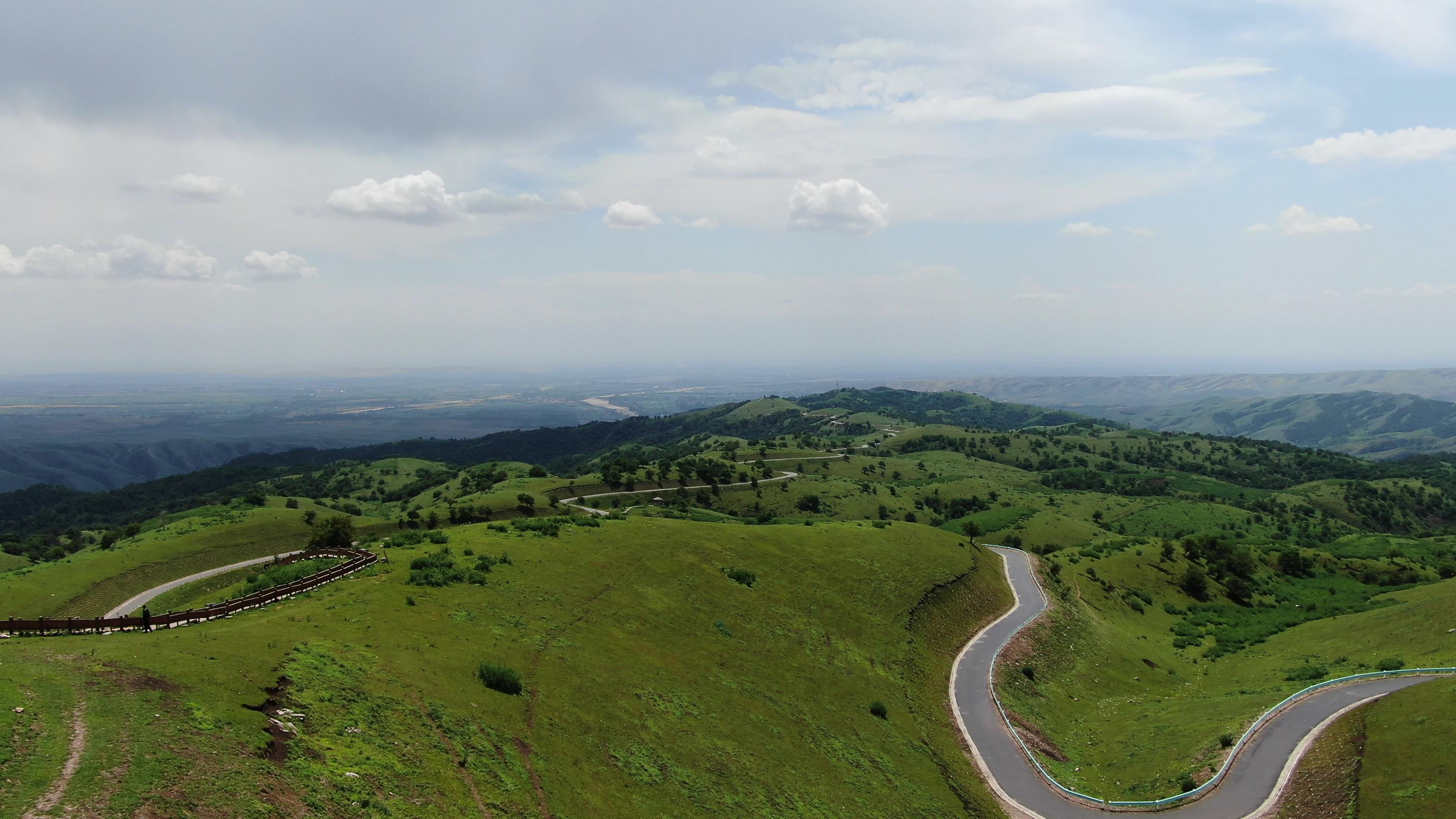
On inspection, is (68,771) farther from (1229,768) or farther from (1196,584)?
(1196,584)

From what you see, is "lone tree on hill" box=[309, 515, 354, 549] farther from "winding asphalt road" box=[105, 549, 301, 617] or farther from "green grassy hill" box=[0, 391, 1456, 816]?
"green grassy hill" box=[0, 391, 1456, 816]

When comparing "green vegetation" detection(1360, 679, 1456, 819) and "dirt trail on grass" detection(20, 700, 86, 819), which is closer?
"dirt trail on grass" detection(20, 700, 86, 819)

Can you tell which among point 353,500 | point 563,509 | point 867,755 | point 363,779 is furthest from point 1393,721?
point 353,500

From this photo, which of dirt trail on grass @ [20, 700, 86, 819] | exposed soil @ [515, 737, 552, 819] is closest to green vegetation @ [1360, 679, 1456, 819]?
exposed soil @ [515, 737, 552, 819]

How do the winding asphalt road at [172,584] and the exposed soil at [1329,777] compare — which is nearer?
the exposed soil at [1329,777]

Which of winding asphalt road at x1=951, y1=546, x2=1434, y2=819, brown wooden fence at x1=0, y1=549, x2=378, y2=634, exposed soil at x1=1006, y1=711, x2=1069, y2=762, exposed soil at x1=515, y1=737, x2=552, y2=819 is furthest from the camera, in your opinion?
exposed soil at x1=1006, y1=711, x2=1069, y2=762

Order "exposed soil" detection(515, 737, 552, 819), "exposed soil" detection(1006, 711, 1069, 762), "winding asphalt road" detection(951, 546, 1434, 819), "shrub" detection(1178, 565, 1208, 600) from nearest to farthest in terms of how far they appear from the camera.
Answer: "exposed soil" detection(515, 737, 552, 819) → "winding asphalt road" detection(951, 546, 1434, 819) → "exposed soil" detection(1006, 711, 1069, 762) → "shrub" detection(1178, 565, 1208, 600)

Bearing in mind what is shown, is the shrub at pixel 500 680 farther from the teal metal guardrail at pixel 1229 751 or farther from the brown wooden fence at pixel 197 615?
the teal metal guardrail at pixel 1229 751

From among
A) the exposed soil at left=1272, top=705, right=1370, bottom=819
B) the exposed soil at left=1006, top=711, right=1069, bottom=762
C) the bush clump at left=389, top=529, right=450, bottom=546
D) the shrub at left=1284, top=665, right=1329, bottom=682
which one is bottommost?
the exposed soil at left=1006, top=711, right=1069, bottom=762

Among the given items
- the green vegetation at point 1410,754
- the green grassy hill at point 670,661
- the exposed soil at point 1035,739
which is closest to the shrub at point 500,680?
the green grassy hill at point 670,661
